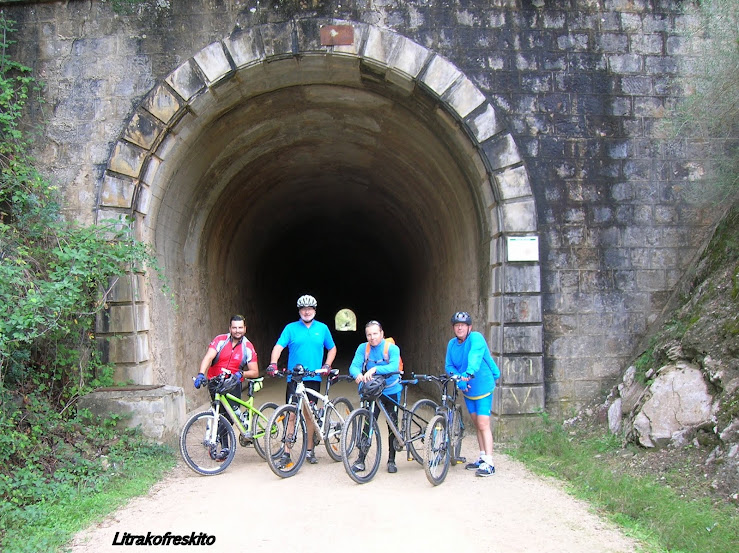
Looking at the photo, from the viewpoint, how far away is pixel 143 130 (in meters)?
6.86

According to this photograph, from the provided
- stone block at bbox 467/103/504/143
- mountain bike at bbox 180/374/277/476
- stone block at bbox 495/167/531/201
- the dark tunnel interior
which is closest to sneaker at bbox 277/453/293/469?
mountain bike at bbox 180/374/277/476

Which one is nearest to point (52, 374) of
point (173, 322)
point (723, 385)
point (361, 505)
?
point (173, 322)

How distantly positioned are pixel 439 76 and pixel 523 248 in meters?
2.20

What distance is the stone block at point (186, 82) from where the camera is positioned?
6.87 m

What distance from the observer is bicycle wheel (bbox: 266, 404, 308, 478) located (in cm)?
551

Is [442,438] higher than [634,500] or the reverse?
higher

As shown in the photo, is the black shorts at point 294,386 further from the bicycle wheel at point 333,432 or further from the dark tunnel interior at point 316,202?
the dark tunnel interior at point 316,202

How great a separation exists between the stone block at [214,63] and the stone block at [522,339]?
4.33 m

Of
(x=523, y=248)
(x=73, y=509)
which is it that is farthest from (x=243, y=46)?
(x=73, y=509)

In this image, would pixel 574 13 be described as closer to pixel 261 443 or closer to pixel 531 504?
pixel 531 504

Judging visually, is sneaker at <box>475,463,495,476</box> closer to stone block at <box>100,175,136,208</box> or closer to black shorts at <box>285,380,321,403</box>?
black shorts at <box>285,380,321,403</box>

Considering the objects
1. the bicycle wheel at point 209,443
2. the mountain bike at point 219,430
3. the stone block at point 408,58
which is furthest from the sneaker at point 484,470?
the stone block at point 408,58

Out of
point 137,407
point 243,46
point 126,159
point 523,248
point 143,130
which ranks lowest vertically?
point 137,407

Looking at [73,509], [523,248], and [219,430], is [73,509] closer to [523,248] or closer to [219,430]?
[219,430]
